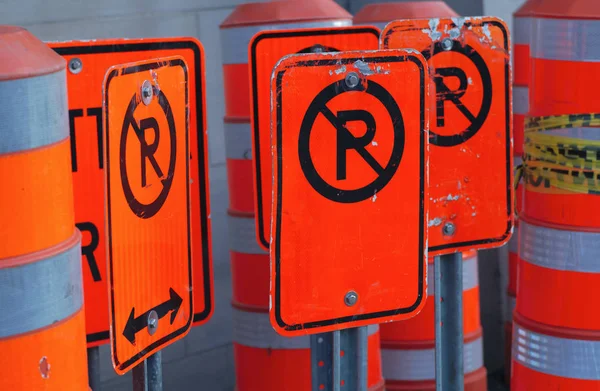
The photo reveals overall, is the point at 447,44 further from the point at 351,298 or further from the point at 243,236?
the point at 243,236

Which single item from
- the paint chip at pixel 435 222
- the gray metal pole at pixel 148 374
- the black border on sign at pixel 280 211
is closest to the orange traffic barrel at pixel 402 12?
the paint chip at pixel 435 222

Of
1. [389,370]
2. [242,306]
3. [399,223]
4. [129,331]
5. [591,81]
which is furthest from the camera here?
[389,370]

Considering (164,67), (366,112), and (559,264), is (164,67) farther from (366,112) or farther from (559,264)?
(559,264)

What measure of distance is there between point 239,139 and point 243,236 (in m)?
0.39

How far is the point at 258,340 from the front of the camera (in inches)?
156

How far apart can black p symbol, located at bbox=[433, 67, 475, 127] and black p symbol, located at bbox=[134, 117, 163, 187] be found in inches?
40.3

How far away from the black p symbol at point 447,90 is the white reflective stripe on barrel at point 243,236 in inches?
48.8

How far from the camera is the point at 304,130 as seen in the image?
233cm

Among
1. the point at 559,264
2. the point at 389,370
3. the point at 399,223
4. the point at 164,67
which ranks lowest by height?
the point at 389,370

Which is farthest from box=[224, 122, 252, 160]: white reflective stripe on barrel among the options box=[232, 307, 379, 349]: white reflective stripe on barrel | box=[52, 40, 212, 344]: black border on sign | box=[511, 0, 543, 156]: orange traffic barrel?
box=[511, 0, 543, 156]: orange traffic barrel

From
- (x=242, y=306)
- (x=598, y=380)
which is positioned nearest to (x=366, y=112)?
(x=598, y=380)

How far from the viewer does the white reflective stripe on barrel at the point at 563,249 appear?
3.13m

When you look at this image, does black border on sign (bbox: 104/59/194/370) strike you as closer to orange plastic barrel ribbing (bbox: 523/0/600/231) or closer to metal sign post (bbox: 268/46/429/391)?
metal sign post (bbox: 268/46/429/391)

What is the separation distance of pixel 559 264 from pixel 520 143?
2.04m
